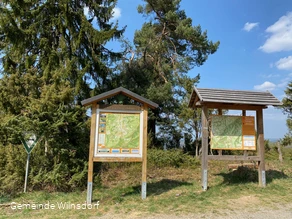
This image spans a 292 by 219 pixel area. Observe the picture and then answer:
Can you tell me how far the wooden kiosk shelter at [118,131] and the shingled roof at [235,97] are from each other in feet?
5.54

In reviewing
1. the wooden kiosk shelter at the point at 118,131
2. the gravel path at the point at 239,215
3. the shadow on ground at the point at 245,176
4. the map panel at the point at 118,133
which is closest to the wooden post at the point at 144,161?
the wooden kiosk shelter at the point at 118,131

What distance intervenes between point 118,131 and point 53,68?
526 cm

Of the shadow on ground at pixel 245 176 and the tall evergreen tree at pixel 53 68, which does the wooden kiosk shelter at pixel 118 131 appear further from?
the shadow on ground at pixel 245 176

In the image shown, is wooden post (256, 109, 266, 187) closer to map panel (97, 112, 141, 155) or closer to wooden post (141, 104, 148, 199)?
wooden post (141, 104, 148, 199)

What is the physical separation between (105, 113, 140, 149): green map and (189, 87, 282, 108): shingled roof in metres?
2.12

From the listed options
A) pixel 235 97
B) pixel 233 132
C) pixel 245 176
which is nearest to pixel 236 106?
pixel 235 97

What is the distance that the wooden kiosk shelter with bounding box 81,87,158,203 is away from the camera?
19.0ft

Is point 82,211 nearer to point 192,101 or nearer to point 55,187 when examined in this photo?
point 55,187

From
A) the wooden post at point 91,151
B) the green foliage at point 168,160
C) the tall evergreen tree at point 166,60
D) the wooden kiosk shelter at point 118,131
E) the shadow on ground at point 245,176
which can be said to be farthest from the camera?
the tall evergreen tree at point 166,60

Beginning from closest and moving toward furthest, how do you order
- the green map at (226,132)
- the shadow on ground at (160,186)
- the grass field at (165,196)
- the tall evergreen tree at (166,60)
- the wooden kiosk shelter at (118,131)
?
1. the grass field at (165,196)
2. the wooden kiosk shelter at (118,131)
3. the shadow on ground at (160,186)
4. the green map at (226,132)
5. the tall evergreen tree at (166,60)

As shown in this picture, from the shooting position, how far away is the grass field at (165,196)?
16.0 feet

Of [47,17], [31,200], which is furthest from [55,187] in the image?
[47,17]

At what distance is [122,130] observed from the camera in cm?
597

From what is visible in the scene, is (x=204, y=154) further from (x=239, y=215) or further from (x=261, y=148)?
(x=239, y=215)
